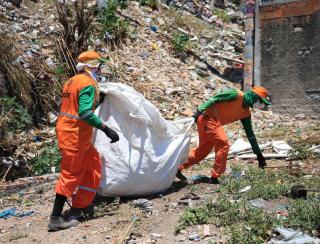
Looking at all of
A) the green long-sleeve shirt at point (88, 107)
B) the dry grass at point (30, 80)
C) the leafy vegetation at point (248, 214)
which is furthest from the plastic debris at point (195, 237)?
the dry grass at point (30, 80)

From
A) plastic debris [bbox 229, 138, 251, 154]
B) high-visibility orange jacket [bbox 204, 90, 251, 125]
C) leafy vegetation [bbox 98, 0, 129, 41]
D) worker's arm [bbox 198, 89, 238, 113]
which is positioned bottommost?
plastic debris [bbox 229, 138, 251, 154]

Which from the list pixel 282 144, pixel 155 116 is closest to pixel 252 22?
pixel 282 144

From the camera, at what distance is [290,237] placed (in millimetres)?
3209

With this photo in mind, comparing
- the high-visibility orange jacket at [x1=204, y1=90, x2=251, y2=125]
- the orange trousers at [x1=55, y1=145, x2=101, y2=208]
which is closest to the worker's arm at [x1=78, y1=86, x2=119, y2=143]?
the orange trousers at [x1=55, y1=145, x2=101, y2=208]

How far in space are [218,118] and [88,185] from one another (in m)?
1.73

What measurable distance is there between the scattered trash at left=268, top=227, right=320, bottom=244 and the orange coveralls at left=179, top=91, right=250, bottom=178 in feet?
5.96

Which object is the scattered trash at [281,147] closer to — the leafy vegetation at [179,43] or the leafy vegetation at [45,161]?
the leafy vegetation at [45,161]

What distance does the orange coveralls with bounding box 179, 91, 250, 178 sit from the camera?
508 cm

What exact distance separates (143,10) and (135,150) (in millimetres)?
8947

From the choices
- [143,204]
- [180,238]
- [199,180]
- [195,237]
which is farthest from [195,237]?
[199,180]

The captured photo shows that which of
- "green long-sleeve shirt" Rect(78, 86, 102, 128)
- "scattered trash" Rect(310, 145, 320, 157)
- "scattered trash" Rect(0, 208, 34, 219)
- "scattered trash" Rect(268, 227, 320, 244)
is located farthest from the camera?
"scattered trash" Rect(310, 145, 320, 157)

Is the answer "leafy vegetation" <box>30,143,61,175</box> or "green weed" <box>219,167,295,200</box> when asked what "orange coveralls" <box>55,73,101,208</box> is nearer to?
"green weed" <box>219,167,295,200</box>

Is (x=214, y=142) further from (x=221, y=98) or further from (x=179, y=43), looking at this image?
(x=179, y=43)

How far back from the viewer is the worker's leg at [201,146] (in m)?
5.22
